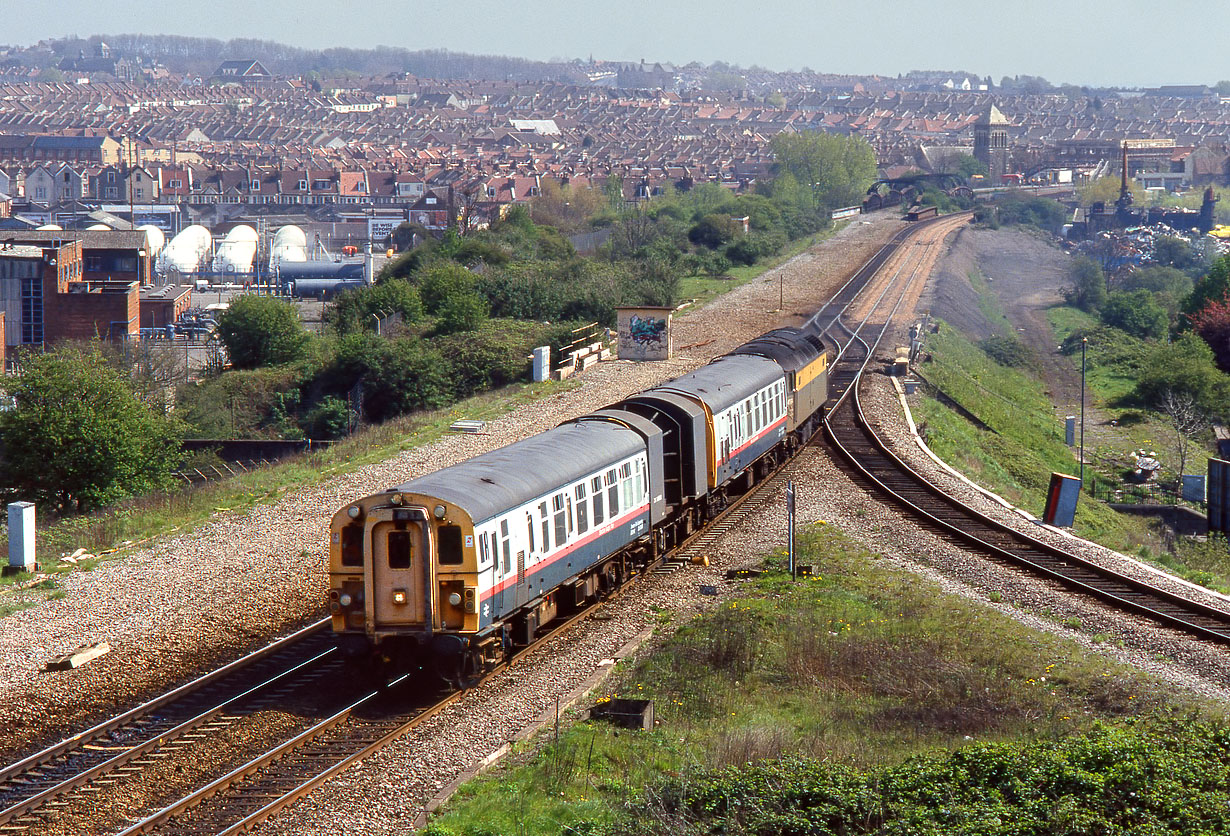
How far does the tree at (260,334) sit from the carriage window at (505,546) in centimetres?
3606

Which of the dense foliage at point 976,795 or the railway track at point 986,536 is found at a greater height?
the dense foliage at point 976,795

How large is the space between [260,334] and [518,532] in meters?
37.0

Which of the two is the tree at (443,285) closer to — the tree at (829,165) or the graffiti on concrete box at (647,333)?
the graffiti on concrete box at (647,333)

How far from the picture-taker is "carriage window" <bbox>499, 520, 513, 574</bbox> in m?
15.8

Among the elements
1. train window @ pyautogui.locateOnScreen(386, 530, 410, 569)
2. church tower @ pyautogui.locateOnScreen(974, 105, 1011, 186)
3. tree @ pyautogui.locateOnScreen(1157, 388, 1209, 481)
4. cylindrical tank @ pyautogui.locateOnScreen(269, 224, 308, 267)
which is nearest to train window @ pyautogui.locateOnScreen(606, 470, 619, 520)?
train window @ pyautogui.locateOnScreen(386, 530, 410, 569)

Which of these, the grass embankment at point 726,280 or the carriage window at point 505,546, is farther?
the grass embankment at point 726,280

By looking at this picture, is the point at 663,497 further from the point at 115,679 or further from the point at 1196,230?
the point at 1196,230

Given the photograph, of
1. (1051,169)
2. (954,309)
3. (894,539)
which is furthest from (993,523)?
(1051,169)

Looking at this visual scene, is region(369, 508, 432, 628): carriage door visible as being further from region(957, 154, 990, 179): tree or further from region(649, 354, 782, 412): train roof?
region(957, 154, 990, 179): tree

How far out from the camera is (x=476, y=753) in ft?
44.7

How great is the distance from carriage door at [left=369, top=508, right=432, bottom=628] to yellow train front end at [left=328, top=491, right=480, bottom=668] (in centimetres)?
1

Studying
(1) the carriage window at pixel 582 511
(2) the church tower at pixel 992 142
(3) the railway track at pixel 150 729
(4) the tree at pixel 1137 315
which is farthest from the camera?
(2) the church tower at pixel 992 142

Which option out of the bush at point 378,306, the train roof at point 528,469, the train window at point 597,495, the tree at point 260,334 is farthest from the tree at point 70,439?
the bush at point 378,306

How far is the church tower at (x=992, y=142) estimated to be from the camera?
178250mm
